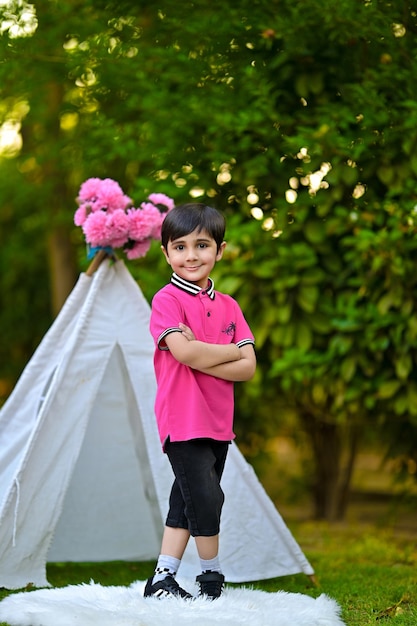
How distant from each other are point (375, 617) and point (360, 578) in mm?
757

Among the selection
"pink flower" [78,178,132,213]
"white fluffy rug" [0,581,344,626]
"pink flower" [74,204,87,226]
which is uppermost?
"pink flower" [78,178,132,213]

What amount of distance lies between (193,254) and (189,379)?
1.39 ft

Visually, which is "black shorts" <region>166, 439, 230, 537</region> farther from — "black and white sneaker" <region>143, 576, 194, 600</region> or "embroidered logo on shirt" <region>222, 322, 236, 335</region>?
"embroidered logo on shirt" <region>222, 322, 236, 335</region>

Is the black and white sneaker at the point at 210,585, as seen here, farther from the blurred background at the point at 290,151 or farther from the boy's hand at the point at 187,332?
the blurred background at the point at 290,151

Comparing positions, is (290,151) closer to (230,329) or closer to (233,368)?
(230,329)

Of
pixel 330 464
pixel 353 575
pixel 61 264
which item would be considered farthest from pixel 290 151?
pixel 61 264

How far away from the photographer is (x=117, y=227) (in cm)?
357

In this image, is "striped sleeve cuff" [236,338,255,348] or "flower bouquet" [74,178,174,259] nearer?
"striped sleeve cuff" [236,338,255,348]

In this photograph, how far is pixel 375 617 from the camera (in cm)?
308

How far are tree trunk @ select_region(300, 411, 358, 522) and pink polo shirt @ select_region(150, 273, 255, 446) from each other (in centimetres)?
301

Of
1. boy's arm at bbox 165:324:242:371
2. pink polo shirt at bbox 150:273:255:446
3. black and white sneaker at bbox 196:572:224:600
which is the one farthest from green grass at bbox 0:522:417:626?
boy's arm at bbox 165:324:242:371

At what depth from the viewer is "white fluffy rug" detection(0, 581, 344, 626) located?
2721 millimetres

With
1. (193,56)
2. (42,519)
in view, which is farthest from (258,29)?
(42,519)

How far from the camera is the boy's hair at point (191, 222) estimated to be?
298cm
